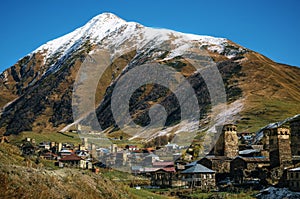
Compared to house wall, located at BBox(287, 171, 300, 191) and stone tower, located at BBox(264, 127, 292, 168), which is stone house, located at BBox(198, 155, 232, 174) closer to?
stone tower, located at BBox(264, 127, 292, 168)

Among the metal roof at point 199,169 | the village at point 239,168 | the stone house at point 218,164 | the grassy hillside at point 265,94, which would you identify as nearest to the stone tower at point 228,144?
the village at point 239,168

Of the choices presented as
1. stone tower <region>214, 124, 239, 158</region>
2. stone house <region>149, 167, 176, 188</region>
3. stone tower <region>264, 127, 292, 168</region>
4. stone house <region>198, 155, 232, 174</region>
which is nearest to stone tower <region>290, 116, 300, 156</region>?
stone tower <region>214, 124, 239, 158</region>

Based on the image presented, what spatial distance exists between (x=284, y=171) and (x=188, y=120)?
109 m

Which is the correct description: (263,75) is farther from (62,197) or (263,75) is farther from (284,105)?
(62,197)

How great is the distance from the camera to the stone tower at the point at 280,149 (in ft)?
140

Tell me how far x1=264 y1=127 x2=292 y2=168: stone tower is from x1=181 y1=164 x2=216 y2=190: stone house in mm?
6937

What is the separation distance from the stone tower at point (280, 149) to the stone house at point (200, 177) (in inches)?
273

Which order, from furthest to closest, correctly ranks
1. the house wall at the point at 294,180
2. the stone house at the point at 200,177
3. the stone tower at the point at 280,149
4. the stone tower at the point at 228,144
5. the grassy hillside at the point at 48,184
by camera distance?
1. the stone tower at the point at 228,144
2. the stone house at the point at 200,177
3. the stone tower at the point at 280,149
4. the house wall at the point at 294,180
5. the grassy hillside at the point at 48,184

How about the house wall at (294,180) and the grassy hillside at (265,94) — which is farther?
the grassy hillside at (265,94)

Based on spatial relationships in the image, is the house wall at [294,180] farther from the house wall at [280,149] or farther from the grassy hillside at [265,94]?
the grassy hillside at [265,94]

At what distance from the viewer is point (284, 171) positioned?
40.2 meters

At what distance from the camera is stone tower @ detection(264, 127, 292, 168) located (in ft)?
140

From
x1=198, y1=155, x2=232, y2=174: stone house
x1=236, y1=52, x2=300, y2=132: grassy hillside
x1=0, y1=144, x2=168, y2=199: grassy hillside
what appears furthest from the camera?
x1=236, y1=52, x2=300, y2=132: grassy hillside

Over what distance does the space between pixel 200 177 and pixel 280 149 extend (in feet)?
31.1
